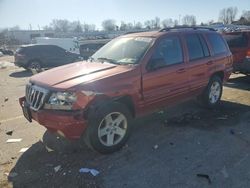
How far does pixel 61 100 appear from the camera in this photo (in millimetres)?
4414

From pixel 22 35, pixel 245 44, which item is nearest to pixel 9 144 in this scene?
pixel 245 44

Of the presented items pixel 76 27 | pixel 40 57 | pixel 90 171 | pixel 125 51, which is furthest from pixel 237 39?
pixel 76 27

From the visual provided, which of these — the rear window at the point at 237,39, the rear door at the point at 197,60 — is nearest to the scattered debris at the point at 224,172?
the rear door at the point at 197,60

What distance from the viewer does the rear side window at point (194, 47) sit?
6.34m

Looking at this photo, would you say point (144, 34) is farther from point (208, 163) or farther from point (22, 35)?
point (22, 35)

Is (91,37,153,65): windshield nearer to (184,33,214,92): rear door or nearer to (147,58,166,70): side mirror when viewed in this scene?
(147,58,166,70): side mirror

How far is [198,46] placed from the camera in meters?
6.64

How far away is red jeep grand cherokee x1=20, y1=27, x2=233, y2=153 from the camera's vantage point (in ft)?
14.5

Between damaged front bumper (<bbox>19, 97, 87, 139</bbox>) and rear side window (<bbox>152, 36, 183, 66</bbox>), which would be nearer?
damaged front bumper (<bbox>19, 97, 87, 139</bbox>)

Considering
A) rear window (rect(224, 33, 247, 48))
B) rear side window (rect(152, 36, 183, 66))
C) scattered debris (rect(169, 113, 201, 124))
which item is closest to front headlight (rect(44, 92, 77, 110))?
rear side window (rect(152, 36, 183, 66))

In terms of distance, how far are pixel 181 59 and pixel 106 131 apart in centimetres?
228

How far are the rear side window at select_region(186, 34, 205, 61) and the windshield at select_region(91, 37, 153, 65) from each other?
1.12 metres

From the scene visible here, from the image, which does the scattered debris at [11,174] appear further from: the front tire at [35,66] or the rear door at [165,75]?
the front tire at [35,66]

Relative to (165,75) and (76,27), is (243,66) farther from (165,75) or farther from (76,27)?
(76,27)
